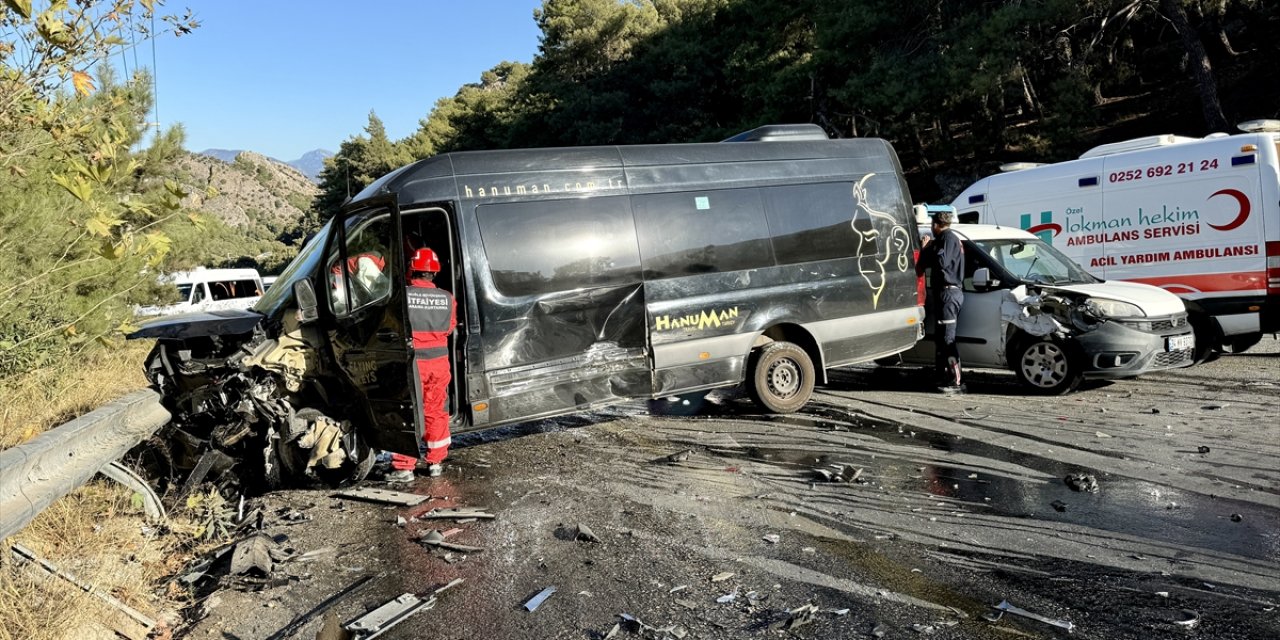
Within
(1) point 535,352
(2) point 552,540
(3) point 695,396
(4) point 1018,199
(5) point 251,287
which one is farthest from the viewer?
(5) point 251,287

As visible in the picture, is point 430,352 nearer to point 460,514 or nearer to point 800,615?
point 460,514

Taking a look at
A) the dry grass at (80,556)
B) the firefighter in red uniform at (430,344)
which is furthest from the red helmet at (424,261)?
the dry grass at (80,556)

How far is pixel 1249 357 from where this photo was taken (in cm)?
1003

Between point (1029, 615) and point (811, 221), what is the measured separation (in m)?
4.90

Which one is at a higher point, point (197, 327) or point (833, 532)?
point (197, 327)

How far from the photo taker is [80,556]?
13.5 ft

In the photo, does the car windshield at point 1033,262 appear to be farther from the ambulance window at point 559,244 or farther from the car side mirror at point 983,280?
the ambulance window at point 559,244

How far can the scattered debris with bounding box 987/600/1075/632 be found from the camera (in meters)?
3.49

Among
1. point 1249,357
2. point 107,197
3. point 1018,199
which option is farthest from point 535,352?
point 1249,357

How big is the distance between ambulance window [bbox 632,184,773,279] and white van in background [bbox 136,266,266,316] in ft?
55.6

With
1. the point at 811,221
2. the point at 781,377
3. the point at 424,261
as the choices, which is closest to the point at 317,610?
the point at 424,261

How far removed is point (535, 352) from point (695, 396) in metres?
3.14

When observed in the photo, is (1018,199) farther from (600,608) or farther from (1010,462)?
(600,608)

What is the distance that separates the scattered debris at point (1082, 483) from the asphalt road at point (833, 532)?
6 centimetres
